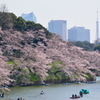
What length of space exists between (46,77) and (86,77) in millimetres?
10777

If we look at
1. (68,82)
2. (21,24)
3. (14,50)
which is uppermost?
(21,24)

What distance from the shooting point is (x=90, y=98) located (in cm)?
3694

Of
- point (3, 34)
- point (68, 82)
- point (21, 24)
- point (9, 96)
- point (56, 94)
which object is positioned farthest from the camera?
point (21, 24)

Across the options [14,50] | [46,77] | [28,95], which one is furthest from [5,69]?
[14,50]

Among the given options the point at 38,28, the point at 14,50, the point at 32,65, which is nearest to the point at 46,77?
the point at 32,65

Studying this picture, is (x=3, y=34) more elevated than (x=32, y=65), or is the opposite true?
(x=3, y=34)

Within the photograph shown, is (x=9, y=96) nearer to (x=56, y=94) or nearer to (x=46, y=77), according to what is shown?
(x=56, y=94)

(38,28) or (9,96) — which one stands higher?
(38,28)

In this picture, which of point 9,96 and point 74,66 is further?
point 74,66

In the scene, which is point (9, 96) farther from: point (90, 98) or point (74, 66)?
point (74, 66)

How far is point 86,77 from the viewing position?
58.5 meters

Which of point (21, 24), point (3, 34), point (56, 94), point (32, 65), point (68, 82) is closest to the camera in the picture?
point (56, 94)

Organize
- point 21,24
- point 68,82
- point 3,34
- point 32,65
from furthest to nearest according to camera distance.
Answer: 1. point 21,24
2. point 3,34
3. point 68,82
4. point 32,65

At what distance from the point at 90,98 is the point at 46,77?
1349cm
